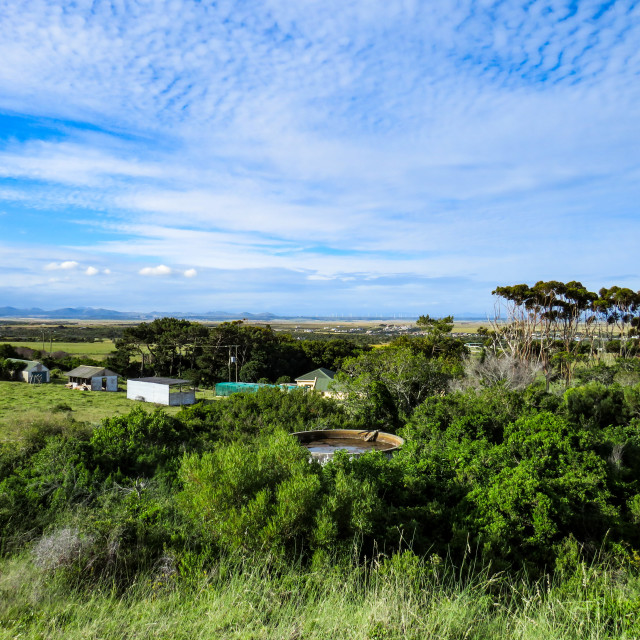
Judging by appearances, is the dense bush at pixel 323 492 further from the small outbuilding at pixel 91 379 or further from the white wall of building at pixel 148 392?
the small outbuilding at pixel 91 379

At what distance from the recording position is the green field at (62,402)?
88.5ft

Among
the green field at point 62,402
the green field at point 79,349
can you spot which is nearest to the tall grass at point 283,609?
the green field at point 62,402

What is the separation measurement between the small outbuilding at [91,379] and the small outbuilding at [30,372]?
2886 mm

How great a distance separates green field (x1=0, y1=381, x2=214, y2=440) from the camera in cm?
2697

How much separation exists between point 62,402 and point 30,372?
15.5m

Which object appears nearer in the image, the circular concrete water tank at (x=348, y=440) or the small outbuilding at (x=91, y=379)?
the circular concrete water tank at (x=348, y=440)

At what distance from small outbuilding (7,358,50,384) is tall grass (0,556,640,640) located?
45.1 meters

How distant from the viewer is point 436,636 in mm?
3400

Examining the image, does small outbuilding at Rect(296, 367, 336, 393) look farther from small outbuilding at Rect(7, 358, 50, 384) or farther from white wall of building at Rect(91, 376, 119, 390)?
small outbuilding at Rect(7, 358, 50, 384)

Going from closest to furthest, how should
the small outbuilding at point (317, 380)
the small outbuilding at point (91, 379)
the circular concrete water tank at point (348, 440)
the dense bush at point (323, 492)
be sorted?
the dense bush at point (323, 492) < the circular concrete water tank at point (348, 440) < the small outbuilding at point (317, 380) < the small outbuilding at point (91, 379)

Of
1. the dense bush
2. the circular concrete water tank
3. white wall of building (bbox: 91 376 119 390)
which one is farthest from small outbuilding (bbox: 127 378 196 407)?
the circular concrete water tank

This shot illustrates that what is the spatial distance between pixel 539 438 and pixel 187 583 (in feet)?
28.6

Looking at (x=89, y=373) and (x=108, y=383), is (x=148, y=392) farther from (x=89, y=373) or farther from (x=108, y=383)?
(x=89, y=373)

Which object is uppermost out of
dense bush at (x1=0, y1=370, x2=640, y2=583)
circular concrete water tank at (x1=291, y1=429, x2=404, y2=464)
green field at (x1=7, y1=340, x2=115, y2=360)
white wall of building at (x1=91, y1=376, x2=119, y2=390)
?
dense bush at (x1=0, y1=370, x2=640, y2=583)
